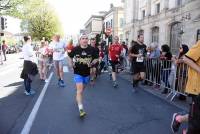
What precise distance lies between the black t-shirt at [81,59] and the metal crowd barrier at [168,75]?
3133 millimetres

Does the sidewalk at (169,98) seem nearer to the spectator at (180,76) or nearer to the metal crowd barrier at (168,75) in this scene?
the metal crowd barrier at (168,75)

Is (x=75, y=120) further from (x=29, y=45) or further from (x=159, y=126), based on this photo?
(x=29, y=45)

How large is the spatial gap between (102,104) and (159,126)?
2.20m

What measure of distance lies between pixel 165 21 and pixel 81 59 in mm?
20921

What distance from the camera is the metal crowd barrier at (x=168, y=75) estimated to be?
866 centimetres

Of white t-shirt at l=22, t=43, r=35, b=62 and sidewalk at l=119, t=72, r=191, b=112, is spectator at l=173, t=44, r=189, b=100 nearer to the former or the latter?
sidewalk at l=119, t=72, r=191, b=112

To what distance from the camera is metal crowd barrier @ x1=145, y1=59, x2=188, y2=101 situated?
8664mm

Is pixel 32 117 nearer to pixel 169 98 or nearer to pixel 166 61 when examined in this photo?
pixel 169 98

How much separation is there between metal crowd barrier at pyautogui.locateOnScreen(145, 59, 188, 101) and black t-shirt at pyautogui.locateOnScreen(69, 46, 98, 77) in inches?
123

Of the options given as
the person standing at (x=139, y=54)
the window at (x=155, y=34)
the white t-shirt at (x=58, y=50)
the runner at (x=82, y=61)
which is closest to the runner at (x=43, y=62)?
the white t-shirt at (x=58, y=50)

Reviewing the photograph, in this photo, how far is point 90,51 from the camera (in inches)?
265

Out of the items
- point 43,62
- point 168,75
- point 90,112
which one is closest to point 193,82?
point 90,112

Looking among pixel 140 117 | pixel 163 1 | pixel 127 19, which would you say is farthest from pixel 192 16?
pixel 127 19

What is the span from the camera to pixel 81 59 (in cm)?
669
